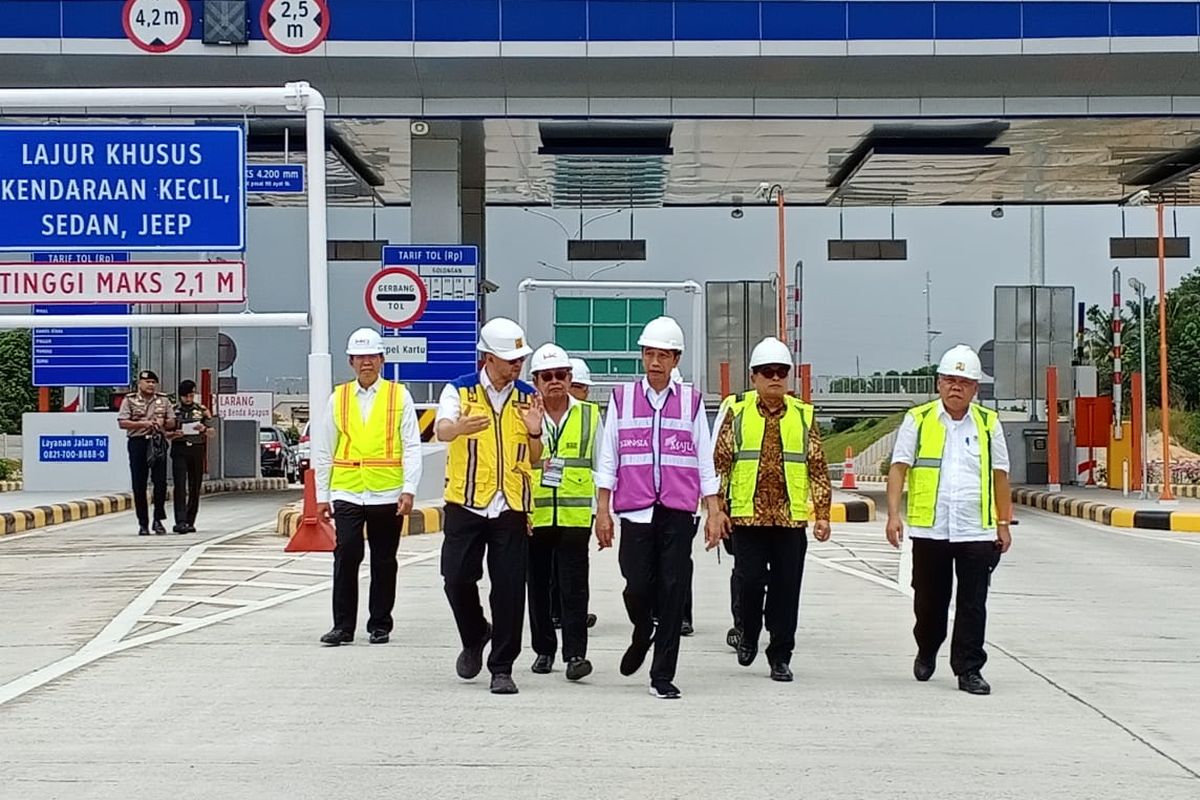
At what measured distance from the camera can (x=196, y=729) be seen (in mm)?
6590

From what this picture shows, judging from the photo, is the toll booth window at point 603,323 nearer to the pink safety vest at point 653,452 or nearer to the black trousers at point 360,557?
the black trousers at point 360,557

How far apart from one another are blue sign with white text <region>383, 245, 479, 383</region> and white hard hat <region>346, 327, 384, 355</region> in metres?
11.7

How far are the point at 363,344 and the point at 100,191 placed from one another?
5.53 meters

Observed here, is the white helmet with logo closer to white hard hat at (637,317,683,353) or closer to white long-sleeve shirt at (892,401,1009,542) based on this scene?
white hard hat at (637,317,683,353)

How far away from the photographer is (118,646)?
29.3 feet

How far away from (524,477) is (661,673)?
3.55 feet

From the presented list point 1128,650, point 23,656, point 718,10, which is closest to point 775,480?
point 1128,650

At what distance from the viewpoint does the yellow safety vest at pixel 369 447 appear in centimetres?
882

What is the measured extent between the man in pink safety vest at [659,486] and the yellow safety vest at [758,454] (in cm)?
A: 30

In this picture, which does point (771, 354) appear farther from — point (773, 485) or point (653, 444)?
point (653, 444)

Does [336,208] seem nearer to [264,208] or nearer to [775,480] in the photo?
[264,208]

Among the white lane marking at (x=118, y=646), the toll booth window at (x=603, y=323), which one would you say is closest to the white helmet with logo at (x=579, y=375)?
the white lane marking at (x=118, y=646)

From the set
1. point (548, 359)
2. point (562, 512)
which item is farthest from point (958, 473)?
point (548, 359)

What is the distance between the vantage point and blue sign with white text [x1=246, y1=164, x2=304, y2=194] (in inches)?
711
